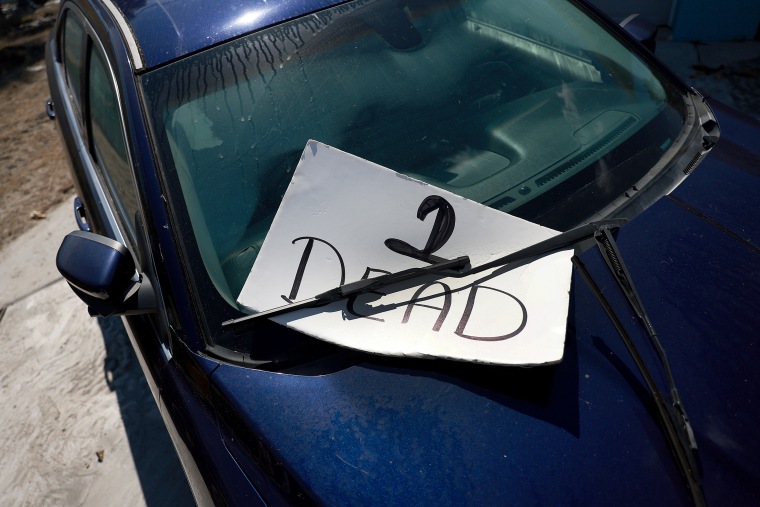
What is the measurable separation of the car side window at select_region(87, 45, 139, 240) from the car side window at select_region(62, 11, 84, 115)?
18 centimetres

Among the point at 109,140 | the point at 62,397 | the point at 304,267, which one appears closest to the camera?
the point at 304,267

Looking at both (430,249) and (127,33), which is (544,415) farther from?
(127,33)

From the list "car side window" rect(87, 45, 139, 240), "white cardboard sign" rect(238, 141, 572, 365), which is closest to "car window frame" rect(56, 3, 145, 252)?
"car side window" rect(87, 45, 139, 240)

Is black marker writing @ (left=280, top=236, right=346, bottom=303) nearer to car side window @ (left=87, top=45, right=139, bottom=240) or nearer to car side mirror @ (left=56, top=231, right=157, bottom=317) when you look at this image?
car side mirror @ (left=56, top=231, right=157, bottom=317)

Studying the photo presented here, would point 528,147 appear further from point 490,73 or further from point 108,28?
point 108,28

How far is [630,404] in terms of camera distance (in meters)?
1.33

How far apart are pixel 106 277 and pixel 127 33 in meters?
0.75

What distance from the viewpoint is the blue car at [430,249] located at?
128cm

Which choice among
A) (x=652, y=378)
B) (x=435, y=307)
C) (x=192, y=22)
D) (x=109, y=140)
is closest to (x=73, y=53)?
(x=109, y=140)

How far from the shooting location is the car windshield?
5.49ft

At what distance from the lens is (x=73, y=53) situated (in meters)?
2.65

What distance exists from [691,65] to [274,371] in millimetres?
4007

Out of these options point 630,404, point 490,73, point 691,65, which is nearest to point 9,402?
point 490,73

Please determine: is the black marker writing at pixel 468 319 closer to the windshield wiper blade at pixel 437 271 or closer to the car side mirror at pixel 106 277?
the windshield wiper blade at pixel 437 271
